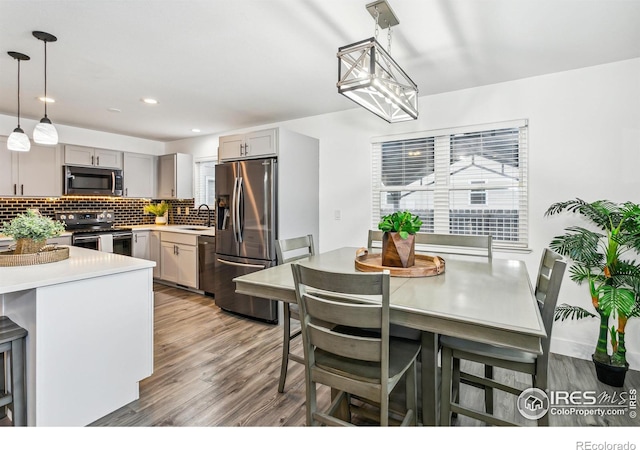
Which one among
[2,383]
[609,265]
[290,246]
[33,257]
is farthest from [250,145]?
[609,265]

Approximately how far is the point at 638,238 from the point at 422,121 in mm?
1947

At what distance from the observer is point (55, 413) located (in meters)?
1.76

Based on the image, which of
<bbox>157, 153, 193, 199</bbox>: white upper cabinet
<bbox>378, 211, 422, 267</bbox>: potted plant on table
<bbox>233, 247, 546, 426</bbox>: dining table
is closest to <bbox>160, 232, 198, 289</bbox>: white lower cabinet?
<bbox>157, 153, 193, 199</bbox>: white upper cabinet

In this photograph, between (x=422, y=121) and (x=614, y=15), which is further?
(x=422, y=121)

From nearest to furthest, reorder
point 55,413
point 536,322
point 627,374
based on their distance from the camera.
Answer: point 536,322
point 55,413
point 627,374

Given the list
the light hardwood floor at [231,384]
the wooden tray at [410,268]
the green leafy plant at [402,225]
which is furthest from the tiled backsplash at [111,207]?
the green leafy plant at [402,225]

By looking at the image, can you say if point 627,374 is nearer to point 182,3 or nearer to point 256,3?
point 256,3

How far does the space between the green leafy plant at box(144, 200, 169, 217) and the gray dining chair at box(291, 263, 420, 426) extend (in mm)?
4764

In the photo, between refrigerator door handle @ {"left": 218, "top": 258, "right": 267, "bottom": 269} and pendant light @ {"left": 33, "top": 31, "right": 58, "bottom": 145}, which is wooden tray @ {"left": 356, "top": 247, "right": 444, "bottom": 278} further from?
pendant light @ {"left": 33, "top": 31, "right": 58, "bottom": 145}

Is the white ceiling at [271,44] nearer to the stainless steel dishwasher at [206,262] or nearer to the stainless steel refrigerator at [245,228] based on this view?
the stainless steel refrigerator at [245,228]

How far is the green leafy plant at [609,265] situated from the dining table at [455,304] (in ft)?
2.00

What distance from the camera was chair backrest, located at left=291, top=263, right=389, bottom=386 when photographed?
127 centimetres

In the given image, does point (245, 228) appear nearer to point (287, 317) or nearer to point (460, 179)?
point (287, 317)

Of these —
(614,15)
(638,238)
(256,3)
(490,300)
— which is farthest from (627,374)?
(256,3)
